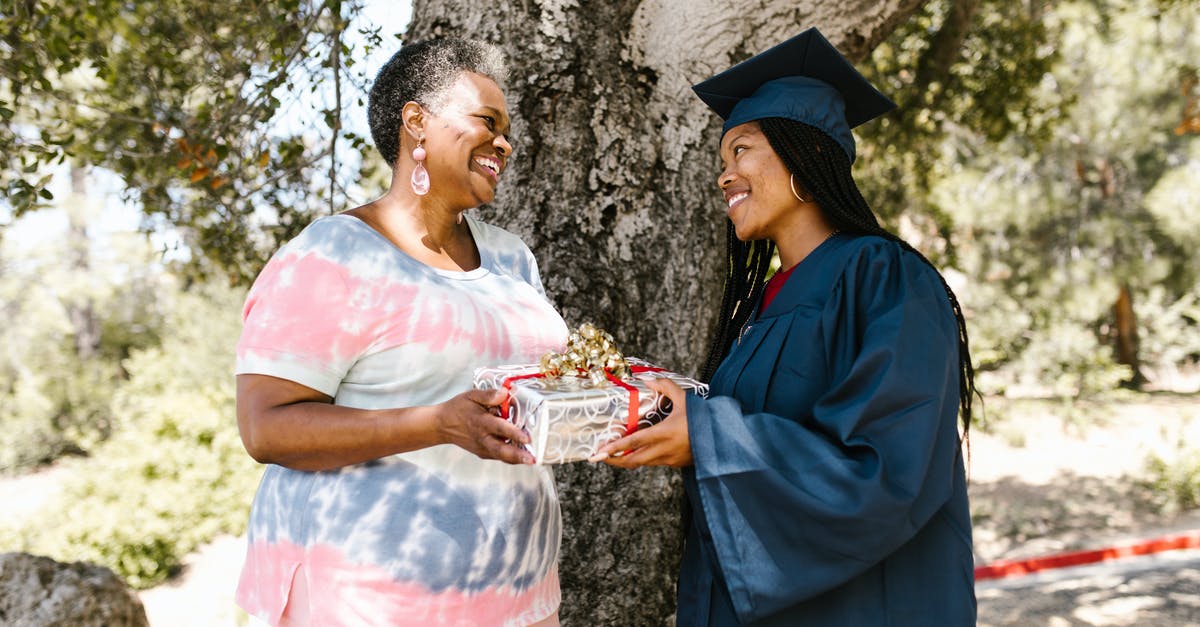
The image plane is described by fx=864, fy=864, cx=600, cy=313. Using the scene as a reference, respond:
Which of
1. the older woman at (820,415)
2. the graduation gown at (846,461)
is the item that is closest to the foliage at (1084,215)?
the older woman at (820,415)

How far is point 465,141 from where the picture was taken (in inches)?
85.0

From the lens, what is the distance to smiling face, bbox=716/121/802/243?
2.17 meters

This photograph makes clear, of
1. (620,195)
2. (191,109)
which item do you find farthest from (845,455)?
(191,109)

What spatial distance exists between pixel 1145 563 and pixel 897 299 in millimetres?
8160

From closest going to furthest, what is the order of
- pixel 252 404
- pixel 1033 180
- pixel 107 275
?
pixel 252 404 < pixel 1033 180 < pixel 107 275

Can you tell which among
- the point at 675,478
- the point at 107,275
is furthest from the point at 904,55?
the point at 107,275

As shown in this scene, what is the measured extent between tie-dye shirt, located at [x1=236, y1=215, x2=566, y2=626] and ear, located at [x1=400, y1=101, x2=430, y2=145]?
30 cm

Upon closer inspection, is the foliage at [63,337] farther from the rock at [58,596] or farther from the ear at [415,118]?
the ear at [415,118]

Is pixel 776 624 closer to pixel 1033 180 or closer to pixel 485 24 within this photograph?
pixel 485 24

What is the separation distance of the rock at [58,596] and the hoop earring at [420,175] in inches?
135

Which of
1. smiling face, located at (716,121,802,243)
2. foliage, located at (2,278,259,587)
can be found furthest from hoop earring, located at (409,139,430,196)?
foliage, located at (2,278,259,587)

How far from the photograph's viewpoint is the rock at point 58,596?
4172 mm

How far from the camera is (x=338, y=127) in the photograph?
482cm

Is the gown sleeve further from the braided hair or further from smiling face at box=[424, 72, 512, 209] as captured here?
smiling face at box=[424, 72, 512, 209]
